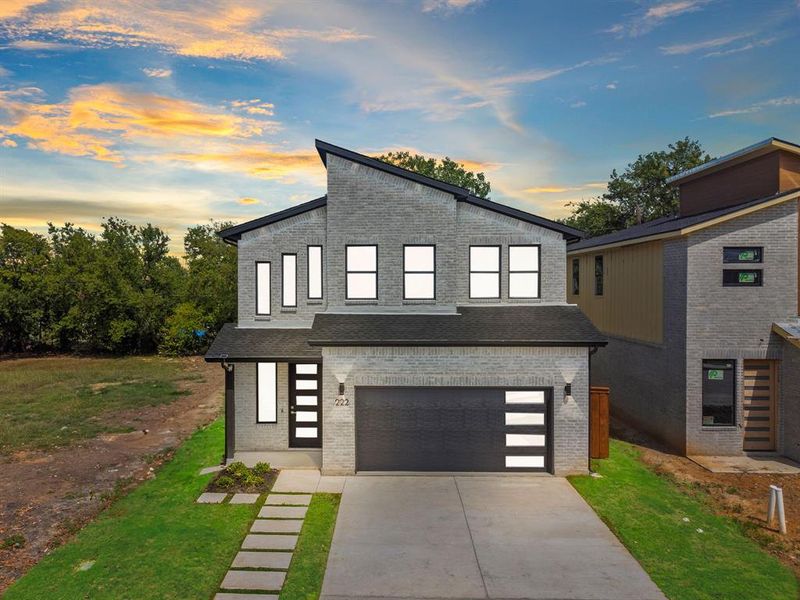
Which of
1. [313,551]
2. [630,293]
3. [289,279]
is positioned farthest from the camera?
[630,293]

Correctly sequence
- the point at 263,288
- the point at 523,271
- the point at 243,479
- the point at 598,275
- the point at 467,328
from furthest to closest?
the point at 598,275, the point at 263,288, the point at 523,271, the point at 467,328, the point at 243,479

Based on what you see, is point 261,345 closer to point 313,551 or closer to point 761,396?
point 313,551

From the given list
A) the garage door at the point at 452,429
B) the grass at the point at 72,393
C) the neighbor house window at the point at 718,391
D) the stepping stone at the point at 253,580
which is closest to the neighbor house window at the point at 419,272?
the garage door at the point at 452,429

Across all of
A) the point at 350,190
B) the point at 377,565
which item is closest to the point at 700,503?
the point at 377,565

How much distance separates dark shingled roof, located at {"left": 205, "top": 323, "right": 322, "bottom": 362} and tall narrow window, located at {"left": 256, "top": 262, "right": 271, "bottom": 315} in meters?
0.63

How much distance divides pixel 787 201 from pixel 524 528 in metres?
12.7

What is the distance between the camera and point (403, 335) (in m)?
14.1

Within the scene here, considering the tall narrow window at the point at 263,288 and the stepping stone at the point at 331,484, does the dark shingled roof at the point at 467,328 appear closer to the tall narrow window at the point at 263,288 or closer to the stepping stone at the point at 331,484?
the tall narrow window at the point at 263,288

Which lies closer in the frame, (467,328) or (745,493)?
(745,493)

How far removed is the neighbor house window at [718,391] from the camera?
1584 cm

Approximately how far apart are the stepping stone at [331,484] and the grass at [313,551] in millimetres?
310

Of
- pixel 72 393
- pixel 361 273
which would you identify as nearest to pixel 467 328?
pixel 361 273

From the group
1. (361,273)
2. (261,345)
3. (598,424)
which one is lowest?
(598,424)

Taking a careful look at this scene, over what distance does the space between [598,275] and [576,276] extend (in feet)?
9.64
